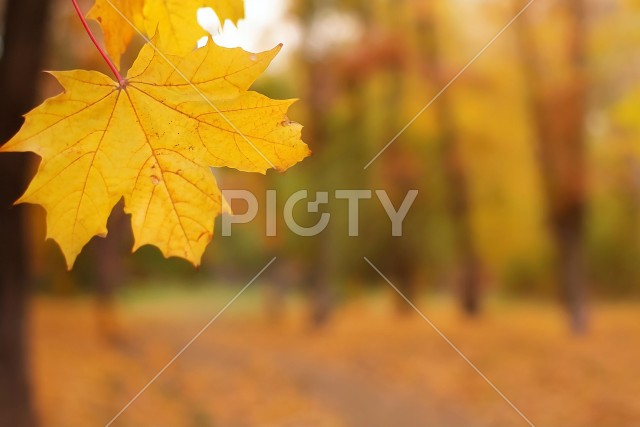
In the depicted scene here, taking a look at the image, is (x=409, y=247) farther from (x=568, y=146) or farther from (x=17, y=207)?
(x=17, y=207)

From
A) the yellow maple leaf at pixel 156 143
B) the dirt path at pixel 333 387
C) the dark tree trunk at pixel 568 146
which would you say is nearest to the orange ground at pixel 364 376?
the dirt path at pixel 333 387

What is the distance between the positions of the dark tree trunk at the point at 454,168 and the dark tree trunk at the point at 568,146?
180 centimetres

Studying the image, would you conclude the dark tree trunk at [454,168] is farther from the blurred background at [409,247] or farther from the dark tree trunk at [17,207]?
the dark tree trunk at [17,207]

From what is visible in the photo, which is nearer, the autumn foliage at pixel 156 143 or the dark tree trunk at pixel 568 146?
the autumn foliage at pixel 156 143

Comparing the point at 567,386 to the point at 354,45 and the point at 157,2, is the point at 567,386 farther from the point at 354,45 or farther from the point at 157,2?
the point at 354,45

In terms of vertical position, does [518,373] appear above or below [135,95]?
below

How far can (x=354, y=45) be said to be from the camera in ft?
34.8

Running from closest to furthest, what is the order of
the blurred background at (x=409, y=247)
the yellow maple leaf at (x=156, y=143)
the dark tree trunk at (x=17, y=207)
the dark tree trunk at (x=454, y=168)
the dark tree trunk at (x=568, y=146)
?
the yellow maple leaf at (x=156, y=143), the dark tree trunk at (x=17, y=207), the blurred background at (x=409, y=247), the dark tree trunk at (x=568, y=146), the dark tree trunk at (x=454, y=168)

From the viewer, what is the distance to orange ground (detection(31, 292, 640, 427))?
201 inches

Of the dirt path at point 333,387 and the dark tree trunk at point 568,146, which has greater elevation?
the dark tree trunk at point 568,146

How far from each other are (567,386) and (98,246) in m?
7.24

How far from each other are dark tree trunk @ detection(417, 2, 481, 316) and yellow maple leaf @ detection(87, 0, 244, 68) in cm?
938

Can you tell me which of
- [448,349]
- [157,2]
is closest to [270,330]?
[448,349]

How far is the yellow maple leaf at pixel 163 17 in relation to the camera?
88 centimetres
